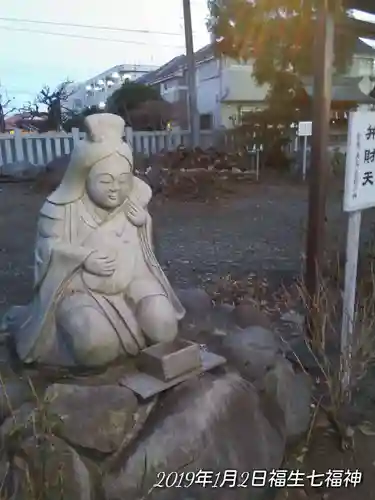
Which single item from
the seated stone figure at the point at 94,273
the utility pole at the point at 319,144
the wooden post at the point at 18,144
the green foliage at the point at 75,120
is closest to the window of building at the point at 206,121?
the green foliage at the point at 75,120

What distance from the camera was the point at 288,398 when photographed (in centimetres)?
208

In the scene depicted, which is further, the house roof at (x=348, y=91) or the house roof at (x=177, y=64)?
the house roof at (x=177, y=64)

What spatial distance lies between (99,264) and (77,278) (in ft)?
0.34

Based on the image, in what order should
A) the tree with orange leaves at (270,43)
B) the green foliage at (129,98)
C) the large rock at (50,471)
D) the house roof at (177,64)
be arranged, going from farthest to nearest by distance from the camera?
the house roof at (177,64) → the green foliage at (129,98) → the tree with orange leaves at (270,43) → the large rock at (50,471)

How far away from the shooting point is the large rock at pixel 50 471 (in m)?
1.43

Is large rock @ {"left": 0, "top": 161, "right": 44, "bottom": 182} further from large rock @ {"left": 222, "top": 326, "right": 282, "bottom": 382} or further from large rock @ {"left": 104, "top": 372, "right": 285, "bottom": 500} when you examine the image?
large rock @ {"left": 104, "top": 372, "right": 285, "bottom": 500}

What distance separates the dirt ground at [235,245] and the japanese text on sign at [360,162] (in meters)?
0.95

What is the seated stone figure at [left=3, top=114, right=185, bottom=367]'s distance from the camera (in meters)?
1.82

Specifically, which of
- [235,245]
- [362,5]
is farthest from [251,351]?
[235,245]

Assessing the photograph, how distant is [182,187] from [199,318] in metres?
6.02

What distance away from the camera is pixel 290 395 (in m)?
2.11

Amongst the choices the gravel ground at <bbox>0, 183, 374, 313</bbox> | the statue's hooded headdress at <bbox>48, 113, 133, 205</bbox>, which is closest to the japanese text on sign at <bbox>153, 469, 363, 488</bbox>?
the statue's hooded headdress at <bbox>48, 113, 133, 205</bbox>

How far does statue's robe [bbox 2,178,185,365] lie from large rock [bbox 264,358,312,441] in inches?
22.4

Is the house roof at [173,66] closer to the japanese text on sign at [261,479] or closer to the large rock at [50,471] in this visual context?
the japanese text on sign at [261,479]
